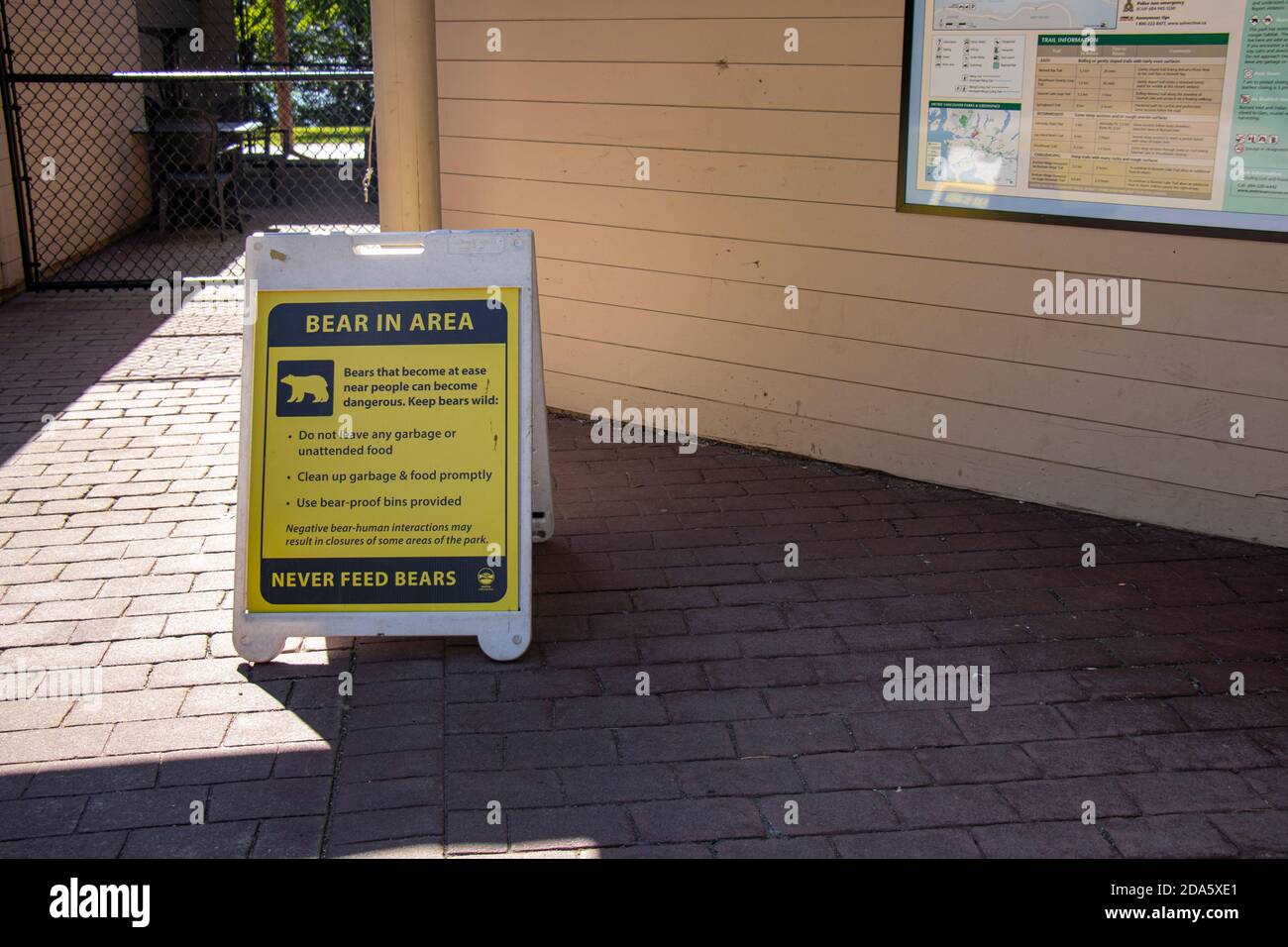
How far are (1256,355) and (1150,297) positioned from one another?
48 cm

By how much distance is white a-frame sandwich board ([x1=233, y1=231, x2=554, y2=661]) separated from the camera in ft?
13.8

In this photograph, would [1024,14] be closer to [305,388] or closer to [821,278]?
[821,278]

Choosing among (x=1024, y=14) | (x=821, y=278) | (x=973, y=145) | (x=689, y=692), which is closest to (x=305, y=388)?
(x=689, y=692)

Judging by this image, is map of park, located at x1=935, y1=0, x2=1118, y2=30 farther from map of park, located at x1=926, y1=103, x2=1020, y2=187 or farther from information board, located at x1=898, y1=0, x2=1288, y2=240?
map of park, located at x1=926, y1=103, x2=1020, y2=187

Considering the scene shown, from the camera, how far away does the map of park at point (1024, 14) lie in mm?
5043

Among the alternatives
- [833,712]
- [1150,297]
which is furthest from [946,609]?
[1150,297]

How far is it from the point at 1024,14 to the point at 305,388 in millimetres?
3324

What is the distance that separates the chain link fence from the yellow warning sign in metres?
5.42

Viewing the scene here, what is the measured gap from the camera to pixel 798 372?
246 inches

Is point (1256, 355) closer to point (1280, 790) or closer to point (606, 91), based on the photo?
point (1280, 790)

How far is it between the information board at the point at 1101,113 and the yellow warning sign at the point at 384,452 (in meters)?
2.35

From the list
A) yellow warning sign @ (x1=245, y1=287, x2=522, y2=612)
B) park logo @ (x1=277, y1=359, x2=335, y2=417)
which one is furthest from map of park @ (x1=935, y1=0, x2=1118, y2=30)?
park logo @ (x1=277, y1=359, x2=335, y2=417)

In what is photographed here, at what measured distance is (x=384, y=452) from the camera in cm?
429

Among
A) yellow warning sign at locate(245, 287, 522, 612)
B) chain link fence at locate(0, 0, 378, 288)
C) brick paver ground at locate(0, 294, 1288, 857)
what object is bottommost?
brick paver ground at locate(0, 294, 1288, 857)
